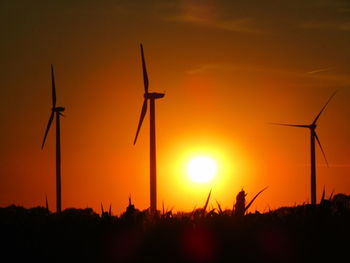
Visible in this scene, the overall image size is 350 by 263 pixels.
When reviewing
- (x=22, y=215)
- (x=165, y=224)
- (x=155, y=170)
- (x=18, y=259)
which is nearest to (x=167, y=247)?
(x=165, y=224)

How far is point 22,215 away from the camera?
31719 mm

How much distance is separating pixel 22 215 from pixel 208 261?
358 inches

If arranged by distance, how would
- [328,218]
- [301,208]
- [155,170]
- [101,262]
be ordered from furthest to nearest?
[155,170]
[301,208]
[328,218]
[101,262]

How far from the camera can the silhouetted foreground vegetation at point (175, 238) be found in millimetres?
27453

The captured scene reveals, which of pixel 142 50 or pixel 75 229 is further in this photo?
pixel 142 50

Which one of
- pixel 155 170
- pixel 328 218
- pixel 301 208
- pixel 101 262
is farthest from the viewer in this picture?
pixel 155 170

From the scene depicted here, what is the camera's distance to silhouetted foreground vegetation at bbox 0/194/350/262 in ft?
90.1

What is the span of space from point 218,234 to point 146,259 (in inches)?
113

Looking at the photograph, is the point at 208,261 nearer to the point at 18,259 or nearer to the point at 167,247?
the point at 167,247

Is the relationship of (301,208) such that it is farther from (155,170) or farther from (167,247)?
(155,170)

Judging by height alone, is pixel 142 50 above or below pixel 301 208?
above

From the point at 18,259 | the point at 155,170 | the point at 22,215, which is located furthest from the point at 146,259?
the point at 155,170

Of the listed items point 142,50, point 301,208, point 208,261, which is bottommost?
point 208,261

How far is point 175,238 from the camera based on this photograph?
27406 mm
